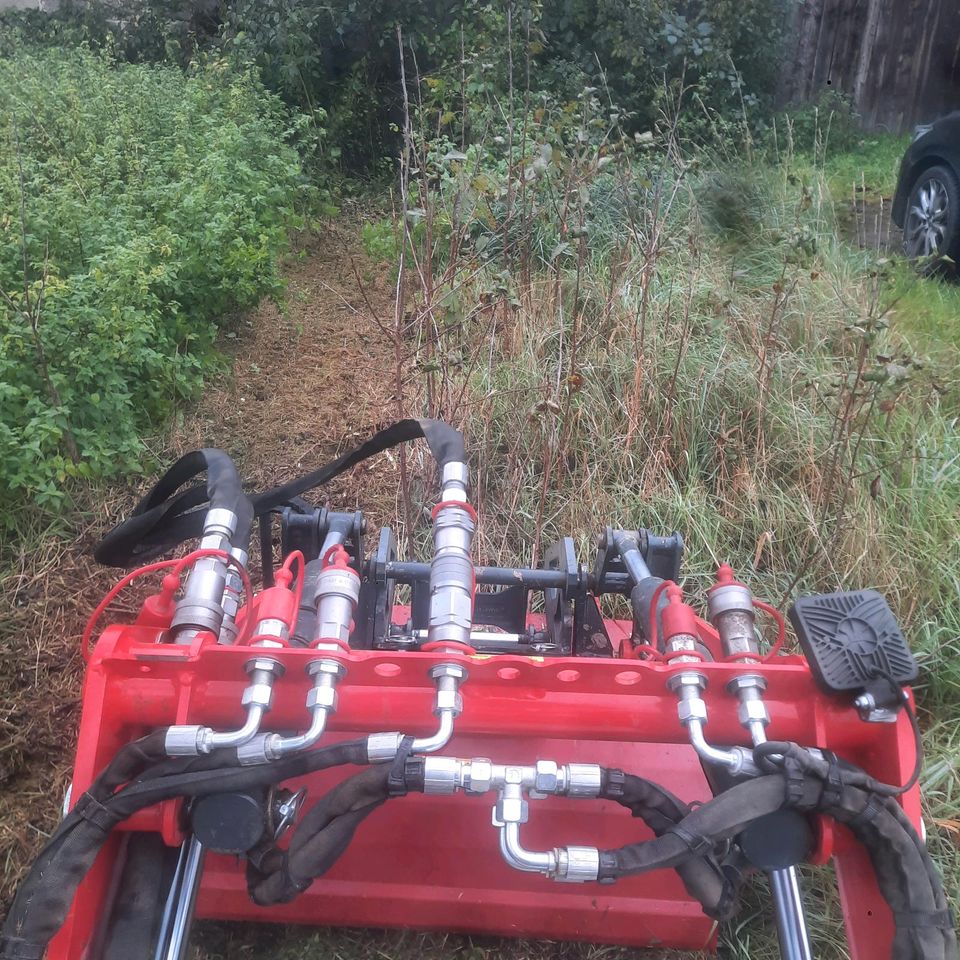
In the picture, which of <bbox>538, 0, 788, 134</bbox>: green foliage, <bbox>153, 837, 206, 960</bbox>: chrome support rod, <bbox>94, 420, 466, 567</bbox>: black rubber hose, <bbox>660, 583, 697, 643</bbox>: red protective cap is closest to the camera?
<bbox>153, 837, 206, 960</bbox>: chrome support rod

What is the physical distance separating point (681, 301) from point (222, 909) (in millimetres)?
3306

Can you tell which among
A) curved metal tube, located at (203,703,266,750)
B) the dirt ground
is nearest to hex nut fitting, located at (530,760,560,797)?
curved metal tube, located at (203,703,266,750)

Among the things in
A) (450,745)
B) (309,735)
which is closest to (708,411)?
(450,745)

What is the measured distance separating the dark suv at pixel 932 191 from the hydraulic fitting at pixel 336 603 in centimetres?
473

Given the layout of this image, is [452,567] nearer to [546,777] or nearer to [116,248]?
[546,777]

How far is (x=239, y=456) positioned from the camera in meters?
3.71

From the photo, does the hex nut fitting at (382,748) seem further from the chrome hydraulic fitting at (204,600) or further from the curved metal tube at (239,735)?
the chrome hydraulic fitting at (204,600)

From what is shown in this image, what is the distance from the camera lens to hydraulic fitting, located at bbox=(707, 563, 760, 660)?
4.99 ft

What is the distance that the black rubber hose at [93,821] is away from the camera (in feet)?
3.82

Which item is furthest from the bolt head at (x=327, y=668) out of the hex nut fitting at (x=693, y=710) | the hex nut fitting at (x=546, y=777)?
the hex nut fitting at (x=693, y=710)

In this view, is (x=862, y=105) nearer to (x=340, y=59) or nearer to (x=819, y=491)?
(x=340, y=59)

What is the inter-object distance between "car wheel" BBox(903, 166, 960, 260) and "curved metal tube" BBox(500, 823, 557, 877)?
479 centimetres

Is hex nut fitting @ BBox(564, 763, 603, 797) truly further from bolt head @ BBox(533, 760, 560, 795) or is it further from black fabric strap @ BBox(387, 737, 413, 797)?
black fabric strap @ BBox(387, 737, 413, 797)

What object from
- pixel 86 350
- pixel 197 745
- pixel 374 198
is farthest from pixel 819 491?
pixel 374 198
